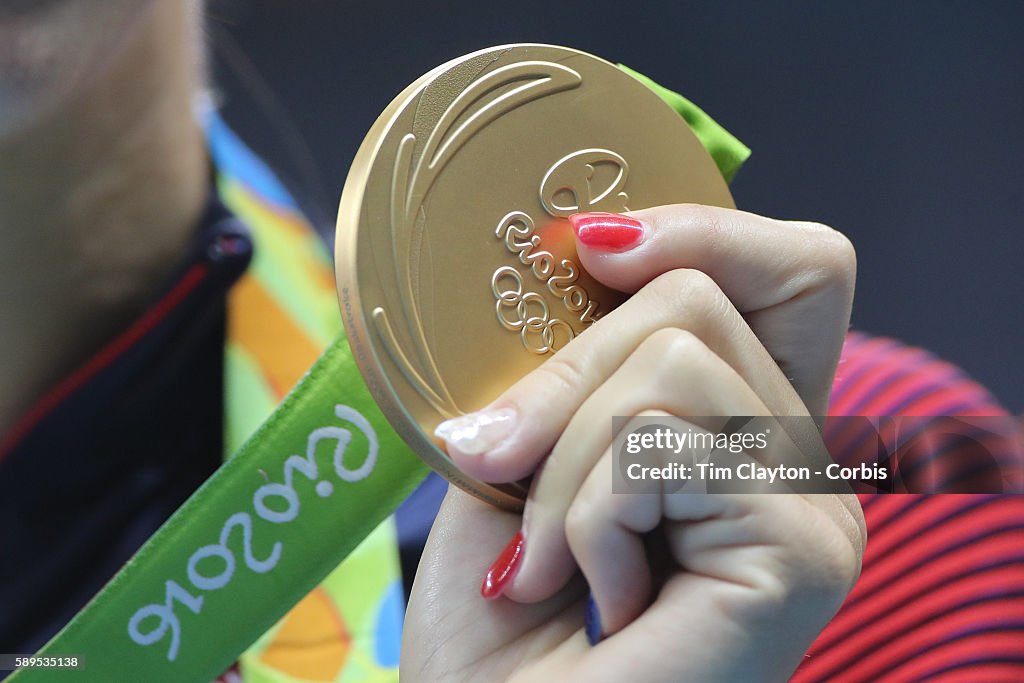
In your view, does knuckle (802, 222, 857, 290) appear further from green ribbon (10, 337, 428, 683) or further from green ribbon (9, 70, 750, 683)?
→ green ribbon (10, 337, 428, 683)

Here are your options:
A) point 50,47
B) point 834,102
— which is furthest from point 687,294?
point 834,102

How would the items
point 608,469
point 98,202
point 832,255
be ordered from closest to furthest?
point 608,469 < point 832,255 < point 98,202

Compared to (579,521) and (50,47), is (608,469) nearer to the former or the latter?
(579,521)

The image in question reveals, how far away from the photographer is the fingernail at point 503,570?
0.52m

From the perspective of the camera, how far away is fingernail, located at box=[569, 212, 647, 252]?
53 centimetres

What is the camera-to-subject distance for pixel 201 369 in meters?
0.88

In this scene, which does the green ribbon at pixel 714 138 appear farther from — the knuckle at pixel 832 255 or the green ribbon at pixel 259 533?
the knuckle at pixel 832 255

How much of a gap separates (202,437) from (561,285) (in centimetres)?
50

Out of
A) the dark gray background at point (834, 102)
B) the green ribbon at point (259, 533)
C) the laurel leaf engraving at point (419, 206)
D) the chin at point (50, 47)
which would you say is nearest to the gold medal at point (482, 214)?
the laurel leaf engraving at point (419, 206)

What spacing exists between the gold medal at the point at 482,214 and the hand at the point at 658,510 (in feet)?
0.07

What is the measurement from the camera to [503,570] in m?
0.53

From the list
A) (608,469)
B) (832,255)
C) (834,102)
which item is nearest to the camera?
(608,469)

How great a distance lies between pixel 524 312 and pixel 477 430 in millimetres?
79

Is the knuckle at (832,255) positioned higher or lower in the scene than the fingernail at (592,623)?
higher
